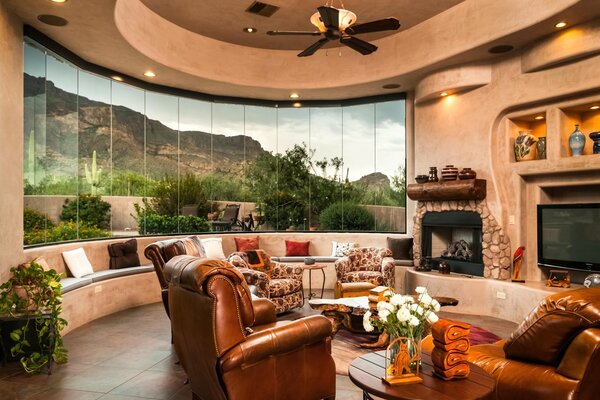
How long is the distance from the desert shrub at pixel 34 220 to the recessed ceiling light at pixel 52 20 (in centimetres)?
222

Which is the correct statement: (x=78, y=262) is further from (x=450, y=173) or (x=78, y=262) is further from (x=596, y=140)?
(x=596, y=140)

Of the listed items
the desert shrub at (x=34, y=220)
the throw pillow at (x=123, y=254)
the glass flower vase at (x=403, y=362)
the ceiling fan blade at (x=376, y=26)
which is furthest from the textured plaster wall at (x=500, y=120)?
the desert shrub at (x=34, y=220)

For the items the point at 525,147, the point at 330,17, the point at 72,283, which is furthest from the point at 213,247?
the point at 525,147

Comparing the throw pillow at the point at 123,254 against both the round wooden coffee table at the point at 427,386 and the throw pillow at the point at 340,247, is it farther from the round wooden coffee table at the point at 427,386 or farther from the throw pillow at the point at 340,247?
the round wooden coffee table at the point at 427,386

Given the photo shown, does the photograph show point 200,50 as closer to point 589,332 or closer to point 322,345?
point 322,345

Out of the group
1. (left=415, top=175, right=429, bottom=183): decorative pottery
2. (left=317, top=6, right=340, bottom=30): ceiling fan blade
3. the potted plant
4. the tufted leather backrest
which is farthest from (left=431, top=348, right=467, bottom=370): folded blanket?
(left=415, top=175, right=429, bottom=183): decorative pottery

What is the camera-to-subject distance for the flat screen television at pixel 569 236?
531cm

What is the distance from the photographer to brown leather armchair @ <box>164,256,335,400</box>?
98.1 inches

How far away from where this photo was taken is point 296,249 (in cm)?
830

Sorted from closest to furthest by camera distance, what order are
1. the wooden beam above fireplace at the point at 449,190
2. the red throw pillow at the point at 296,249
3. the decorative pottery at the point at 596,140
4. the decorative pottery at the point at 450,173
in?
the decorative pottery at the point at 596,140 → the wooden beam above fireplace at the point at 449,190 → the decorative pottery at the point at 450,173 → the red throw pillow at the point at 296,249

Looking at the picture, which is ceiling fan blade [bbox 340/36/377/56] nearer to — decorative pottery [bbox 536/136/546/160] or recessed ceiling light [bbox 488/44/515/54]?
recessed ceiling light [bbox 488/44/515/54]

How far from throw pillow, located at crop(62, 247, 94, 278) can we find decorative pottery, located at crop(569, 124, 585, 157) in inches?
264

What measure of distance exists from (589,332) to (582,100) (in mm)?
4374

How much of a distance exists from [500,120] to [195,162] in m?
5.57
